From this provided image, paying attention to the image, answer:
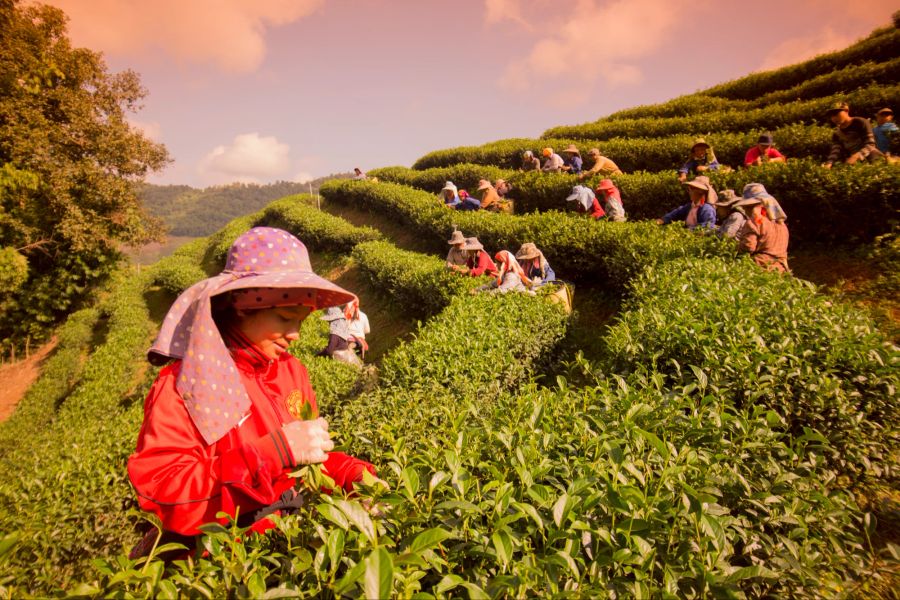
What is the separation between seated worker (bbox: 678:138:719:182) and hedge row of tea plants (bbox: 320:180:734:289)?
290 cm

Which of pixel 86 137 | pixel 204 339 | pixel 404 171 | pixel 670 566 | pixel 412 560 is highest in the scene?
pixel 86 137

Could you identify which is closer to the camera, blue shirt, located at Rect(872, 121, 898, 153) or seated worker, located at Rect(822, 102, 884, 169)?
seated worker, located at Rect(822, 102, 884, 169)

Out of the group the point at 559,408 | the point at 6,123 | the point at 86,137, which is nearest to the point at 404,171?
the point at 86,137

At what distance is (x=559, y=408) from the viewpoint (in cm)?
260

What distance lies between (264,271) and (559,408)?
6.51 feet

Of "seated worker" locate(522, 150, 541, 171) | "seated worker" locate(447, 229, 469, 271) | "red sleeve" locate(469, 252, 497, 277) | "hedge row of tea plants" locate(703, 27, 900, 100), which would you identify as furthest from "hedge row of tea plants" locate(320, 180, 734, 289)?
"hedge row of tea plants" locate(703, 27, 900, 100)

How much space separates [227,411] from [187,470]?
0.25 metres

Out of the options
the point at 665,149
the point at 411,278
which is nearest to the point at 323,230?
the point at 411,278

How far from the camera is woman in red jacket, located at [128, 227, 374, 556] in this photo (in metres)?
1.56

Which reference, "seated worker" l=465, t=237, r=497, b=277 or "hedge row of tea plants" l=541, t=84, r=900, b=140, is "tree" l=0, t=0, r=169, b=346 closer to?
"seated worker" l=465, t=237, r=497, b=277

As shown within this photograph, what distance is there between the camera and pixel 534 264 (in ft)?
26.7

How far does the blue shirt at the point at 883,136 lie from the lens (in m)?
8.07

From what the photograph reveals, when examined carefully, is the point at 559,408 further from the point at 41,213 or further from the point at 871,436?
the point at 41,213

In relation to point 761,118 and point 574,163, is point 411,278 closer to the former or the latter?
point 574,163
